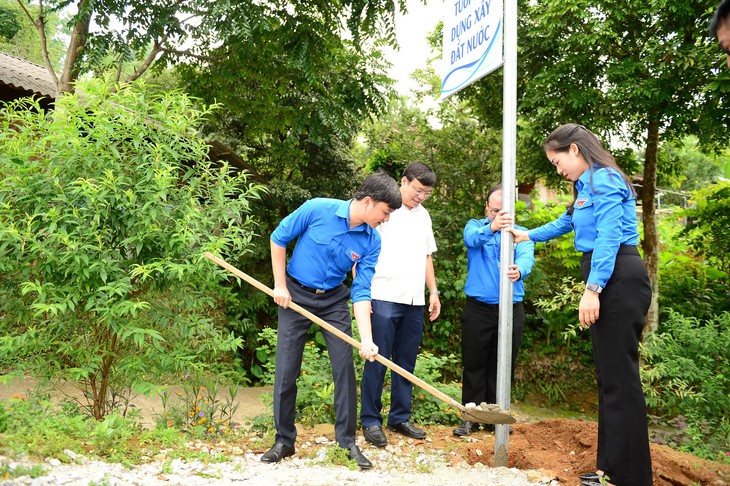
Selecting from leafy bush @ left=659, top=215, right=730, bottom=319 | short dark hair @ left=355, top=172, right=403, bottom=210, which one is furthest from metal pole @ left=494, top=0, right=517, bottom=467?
leafy bush @ left=659, top=215, right=730, bottom=319

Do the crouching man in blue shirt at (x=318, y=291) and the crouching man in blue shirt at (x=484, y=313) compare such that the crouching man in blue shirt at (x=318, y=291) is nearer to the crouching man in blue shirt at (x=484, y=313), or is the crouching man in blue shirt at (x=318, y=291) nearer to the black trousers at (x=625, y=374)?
the crouching man in blue shirt at (x=484, y=313)

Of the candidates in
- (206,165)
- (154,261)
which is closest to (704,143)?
(206,165)

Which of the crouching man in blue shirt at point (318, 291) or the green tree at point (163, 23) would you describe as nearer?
the crouching man in blue shirt at point (318, 291)

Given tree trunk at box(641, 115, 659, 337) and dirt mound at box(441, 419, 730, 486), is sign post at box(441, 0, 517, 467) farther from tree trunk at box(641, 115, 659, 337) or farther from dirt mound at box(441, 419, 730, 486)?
tree trunk at box(641, 115, 659, 337)

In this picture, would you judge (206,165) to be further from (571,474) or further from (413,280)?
(571,474)

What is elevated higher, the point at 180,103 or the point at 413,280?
the point at 180,103

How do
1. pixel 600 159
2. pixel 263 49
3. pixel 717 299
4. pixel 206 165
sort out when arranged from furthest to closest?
pixel 717 299 < pixel 263 49 < pixel 206 165 < pixel 600 159

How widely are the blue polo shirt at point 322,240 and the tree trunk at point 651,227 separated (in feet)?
20.5

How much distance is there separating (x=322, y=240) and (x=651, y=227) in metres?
6.56

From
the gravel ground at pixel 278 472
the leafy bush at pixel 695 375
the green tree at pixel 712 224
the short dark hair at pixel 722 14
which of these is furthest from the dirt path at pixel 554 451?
the green tree at pixel 712 224

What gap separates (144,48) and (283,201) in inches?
137

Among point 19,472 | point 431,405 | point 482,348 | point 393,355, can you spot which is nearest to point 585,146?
point 482,348

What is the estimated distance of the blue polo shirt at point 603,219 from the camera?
3055 mm

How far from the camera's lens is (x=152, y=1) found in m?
7.42
